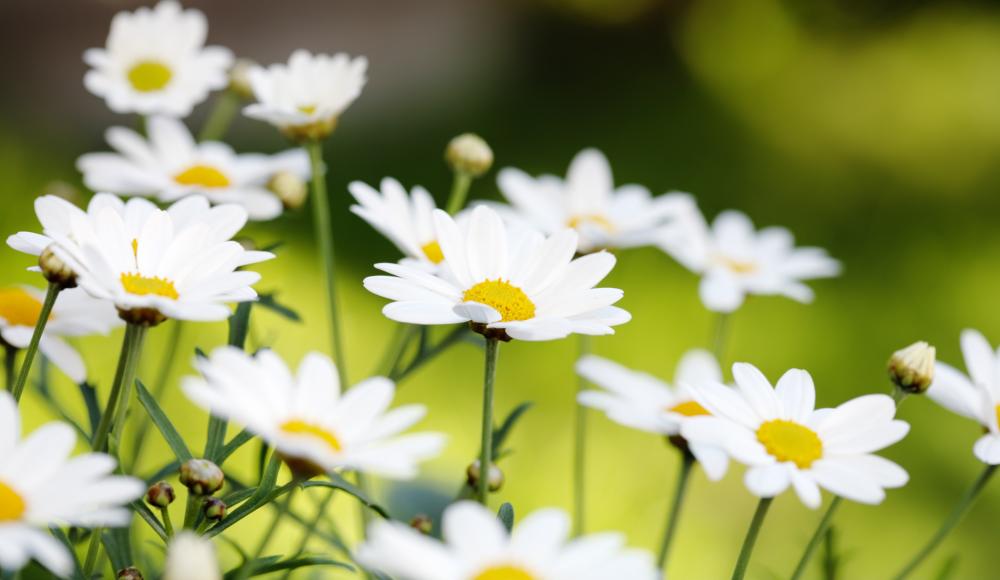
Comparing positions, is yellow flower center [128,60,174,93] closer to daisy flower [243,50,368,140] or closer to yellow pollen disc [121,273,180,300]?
daisy flower [243,50,368,140]

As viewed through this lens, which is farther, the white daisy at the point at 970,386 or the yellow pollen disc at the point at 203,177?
the yellow pollen disc at the point at 203,177

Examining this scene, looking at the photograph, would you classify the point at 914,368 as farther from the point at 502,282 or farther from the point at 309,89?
the point at 309,89

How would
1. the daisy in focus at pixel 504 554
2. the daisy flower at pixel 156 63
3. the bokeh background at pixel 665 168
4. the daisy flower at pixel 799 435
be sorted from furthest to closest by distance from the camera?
the bokeh background at pixel 665 168 < the daisy flower at pixel 156 63 < the daisy flower at pixel 799 435 < the daisy in focus at pixel 504 554

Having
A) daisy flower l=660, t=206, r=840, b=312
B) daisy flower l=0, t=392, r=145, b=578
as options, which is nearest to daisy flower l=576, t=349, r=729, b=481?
daisy flower l=660, t=206, r=840, b=312

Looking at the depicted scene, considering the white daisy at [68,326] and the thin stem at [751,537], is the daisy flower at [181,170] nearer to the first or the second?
the white daisy at [68,326]

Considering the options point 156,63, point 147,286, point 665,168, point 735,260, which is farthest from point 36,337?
point 665,168

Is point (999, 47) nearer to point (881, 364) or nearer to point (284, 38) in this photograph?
point (881, 364)

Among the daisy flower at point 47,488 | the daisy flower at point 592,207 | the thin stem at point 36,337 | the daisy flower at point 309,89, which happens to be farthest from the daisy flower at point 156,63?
the daisy flower at point 47,488
